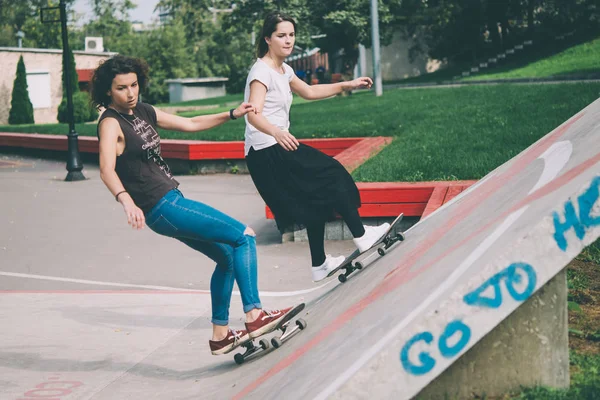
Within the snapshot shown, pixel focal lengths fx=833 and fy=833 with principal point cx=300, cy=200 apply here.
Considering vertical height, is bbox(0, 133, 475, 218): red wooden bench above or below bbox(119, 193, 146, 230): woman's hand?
below

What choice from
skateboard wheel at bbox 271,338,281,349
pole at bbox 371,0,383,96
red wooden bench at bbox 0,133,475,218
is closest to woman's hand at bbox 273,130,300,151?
skateboard wheel at bbox 271,338,281,349

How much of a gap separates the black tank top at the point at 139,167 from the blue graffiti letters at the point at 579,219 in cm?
247

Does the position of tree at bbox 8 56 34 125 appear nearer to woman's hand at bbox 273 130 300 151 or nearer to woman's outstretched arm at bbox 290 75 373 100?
woman's outstretched arm at bbox 290 75 373 100

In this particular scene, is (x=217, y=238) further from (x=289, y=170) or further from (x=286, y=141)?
(x=289, y=170)

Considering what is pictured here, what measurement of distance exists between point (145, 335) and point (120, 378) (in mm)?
1041

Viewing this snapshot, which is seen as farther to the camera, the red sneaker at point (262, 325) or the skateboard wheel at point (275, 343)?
the red sneaker at point (262, 325)

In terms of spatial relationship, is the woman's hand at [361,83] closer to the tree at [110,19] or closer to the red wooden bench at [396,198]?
the red wooden bench at [396,198]

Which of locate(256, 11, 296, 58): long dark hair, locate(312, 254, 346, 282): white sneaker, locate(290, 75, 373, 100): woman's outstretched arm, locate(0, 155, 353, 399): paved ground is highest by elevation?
locate(256, 11, 296, 58): long dark hair

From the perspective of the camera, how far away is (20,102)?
145ft

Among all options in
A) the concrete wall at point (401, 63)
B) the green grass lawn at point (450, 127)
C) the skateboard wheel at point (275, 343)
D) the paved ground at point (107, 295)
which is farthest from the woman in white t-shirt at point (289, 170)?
the concrete wall at point (401, 63)

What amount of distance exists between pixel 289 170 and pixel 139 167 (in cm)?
142

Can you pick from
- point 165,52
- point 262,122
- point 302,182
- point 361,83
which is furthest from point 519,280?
point 165,52

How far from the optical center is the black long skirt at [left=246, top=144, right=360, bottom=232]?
6117 mm

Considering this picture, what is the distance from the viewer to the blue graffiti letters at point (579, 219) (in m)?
3.36
